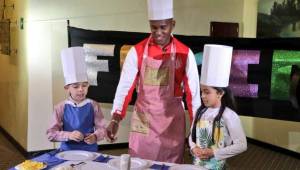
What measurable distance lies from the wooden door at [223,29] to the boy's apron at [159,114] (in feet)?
10.4

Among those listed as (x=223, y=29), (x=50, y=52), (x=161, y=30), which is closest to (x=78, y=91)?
(x=161, y=30)

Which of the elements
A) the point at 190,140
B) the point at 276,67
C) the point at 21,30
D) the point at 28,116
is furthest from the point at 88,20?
the point at 190,140

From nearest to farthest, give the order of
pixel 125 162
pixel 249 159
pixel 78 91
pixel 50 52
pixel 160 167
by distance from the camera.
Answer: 1. pixel 125 162
2. pixel 160 167
3. pixel 78 91
4. pixel 50 52
5. pixel 249 159

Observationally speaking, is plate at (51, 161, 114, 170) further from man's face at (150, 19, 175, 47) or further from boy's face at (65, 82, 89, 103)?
man's face at (150, 19, 175, 47)

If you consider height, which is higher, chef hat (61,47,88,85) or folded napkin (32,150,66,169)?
chef hat (61,47,88,85)

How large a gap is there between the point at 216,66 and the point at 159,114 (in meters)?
0.45

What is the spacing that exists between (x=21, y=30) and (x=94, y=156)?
2.87m

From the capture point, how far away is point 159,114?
7.43 ft

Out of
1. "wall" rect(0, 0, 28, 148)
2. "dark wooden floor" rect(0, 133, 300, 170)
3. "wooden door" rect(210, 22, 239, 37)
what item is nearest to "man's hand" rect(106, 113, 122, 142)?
"dark wooden floor" rect(0, 133, 300, 170)

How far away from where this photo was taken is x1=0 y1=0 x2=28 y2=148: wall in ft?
14.4

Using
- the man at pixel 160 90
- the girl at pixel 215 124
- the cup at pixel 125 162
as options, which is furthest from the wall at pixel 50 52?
the cup at pixel 125 162

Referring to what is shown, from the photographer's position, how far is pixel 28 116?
14.1 ft

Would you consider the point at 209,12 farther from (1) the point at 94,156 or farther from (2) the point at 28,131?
(1) the point at 94,156

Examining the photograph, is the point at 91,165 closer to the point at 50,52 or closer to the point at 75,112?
the point at 75,112
